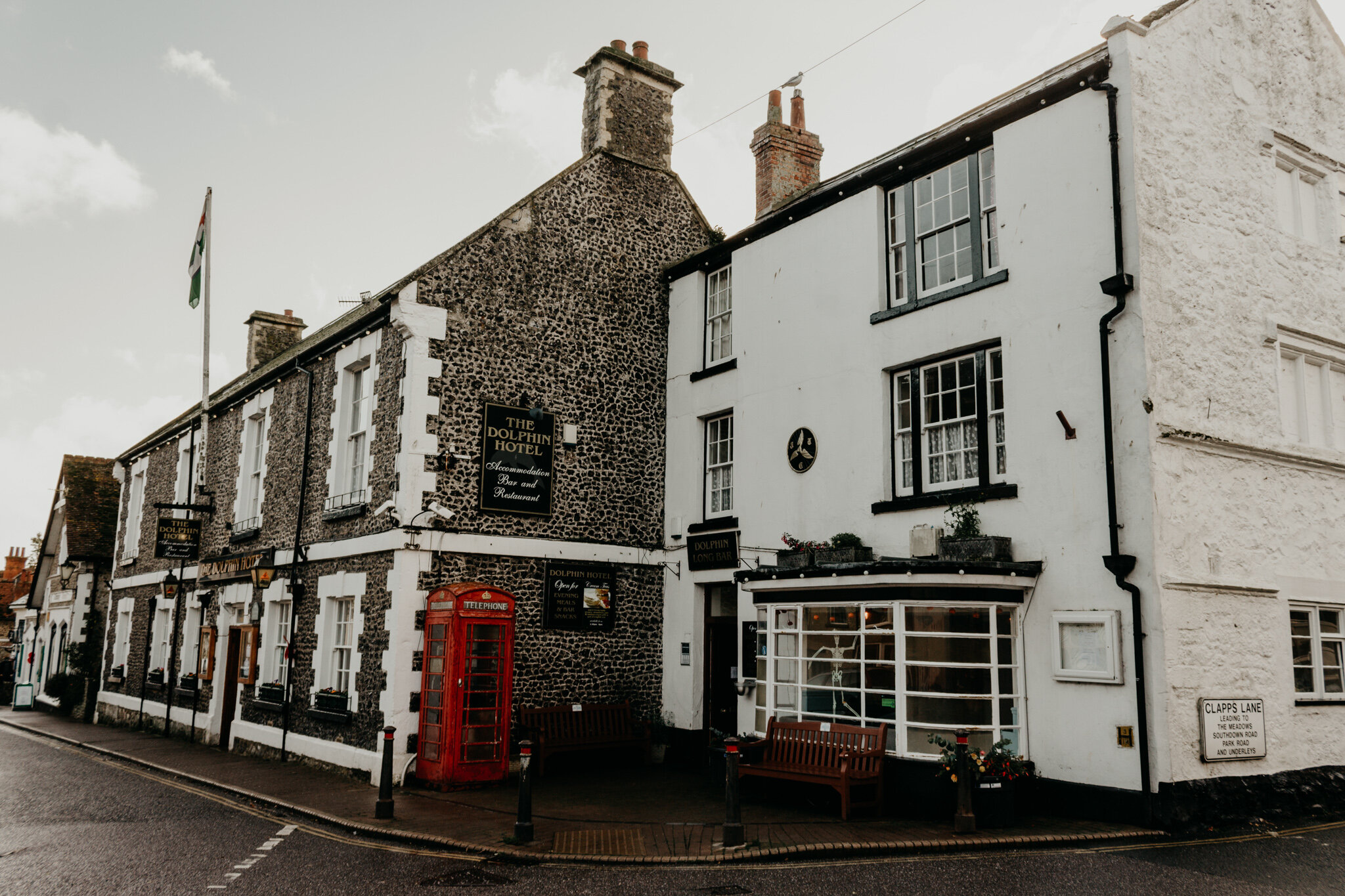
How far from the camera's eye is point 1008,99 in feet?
39.7

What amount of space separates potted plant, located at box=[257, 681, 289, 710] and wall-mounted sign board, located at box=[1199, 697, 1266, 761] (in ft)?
45.6

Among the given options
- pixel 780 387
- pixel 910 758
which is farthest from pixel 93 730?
pixel 910 758

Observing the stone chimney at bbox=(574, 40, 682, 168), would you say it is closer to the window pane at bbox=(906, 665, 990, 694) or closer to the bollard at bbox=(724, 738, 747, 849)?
the window pane at bbox=(906, 665, 990, 694)

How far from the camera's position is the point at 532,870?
28.5 feet

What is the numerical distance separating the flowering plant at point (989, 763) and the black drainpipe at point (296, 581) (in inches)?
437

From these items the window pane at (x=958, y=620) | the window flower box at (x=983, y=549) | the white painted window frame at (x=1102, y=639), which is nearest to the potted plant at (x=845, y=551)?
the window flower box at (x=983, y=549)

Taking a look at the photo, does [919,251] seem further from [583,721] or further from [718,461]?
[583,721]

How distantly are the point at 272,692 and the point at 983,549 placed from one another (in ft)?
41.0

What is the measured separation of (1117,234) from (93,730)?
2395cm

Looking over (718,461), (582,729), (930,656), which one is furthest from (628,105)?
(930,656)

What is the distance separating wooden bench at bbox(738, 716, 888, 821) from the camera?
10555mm

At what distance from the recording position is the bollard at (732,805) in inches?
360

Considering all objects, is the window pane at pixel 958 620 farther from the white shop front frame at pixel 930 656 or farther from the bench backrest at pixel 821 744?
the bench backrest at pixel 821 744

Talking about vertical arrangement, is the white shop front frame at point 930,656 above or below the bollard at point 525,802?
above
